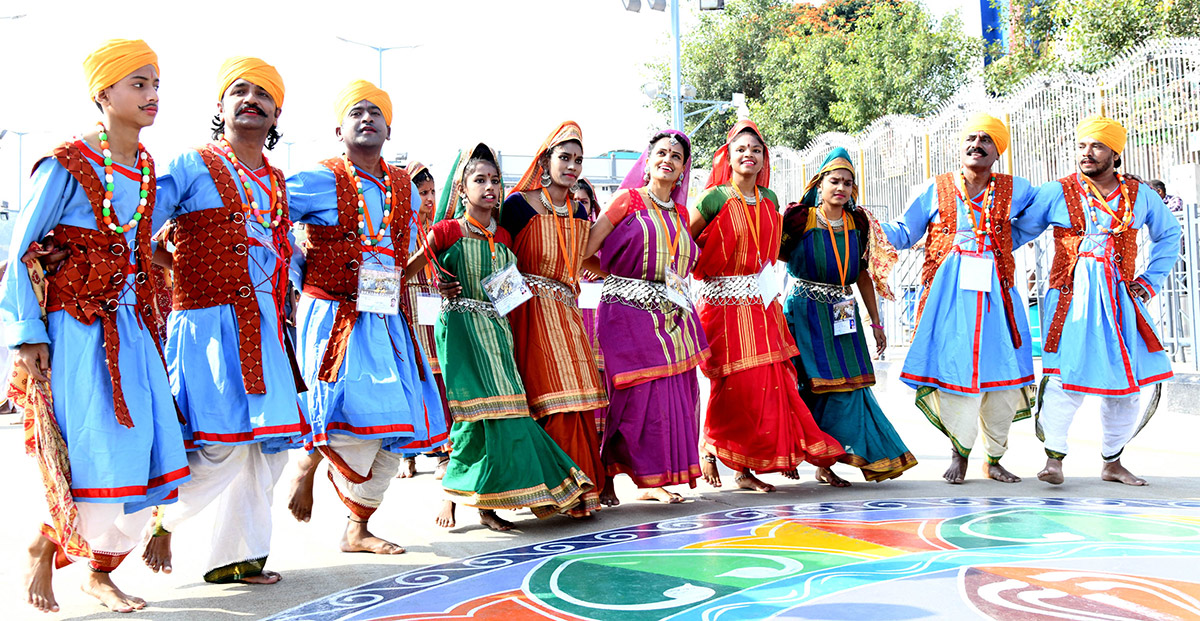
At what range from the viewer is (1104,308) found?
5777 millimetres

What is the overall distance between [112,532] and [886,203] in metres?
13.9

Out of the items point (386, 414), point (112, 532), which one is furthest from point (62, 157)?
point (386, 414)

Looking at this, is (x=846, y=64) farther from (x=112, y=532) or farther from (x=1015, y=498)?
(x=112, y=532)

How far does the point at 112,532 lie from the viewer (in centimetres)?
347

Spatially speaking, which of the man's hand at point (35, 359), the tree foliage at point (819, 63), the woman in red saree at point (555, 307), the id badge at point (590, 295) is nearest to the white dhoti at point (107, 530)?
Answer: the man's hand at point (35, 359)

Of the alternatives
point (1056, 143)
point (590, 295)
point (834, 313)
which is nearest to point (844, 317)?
point (834, 313)

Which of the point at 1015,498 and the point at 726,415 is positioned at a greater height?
the point at 726,415

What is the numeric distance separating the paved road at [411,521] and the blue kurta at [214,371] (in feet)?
1.82

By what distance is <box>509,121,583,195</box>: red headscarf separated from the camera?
5.09 m

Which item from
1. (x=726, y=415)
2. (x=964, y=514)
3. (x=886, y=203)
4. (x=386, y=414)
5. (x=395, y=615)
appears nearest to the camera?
(x=395, y=615)

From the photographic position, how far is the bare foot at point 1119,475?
18.4ft

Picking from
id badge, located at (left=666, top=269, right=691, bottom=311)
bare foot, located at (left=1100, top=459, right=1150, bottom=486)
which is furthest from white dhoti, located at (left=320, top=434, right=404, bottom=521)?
bare foot, located at (left=1100, top=459, right=1150, bottom=486)

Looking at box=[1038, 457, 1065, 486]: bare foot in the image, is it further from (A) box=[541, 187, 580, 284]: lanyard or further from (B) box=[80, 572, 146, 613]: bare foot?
(B) box=[80, 572, 146, 613]: bare foot

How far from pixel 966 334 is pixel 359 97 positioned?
343 cm
